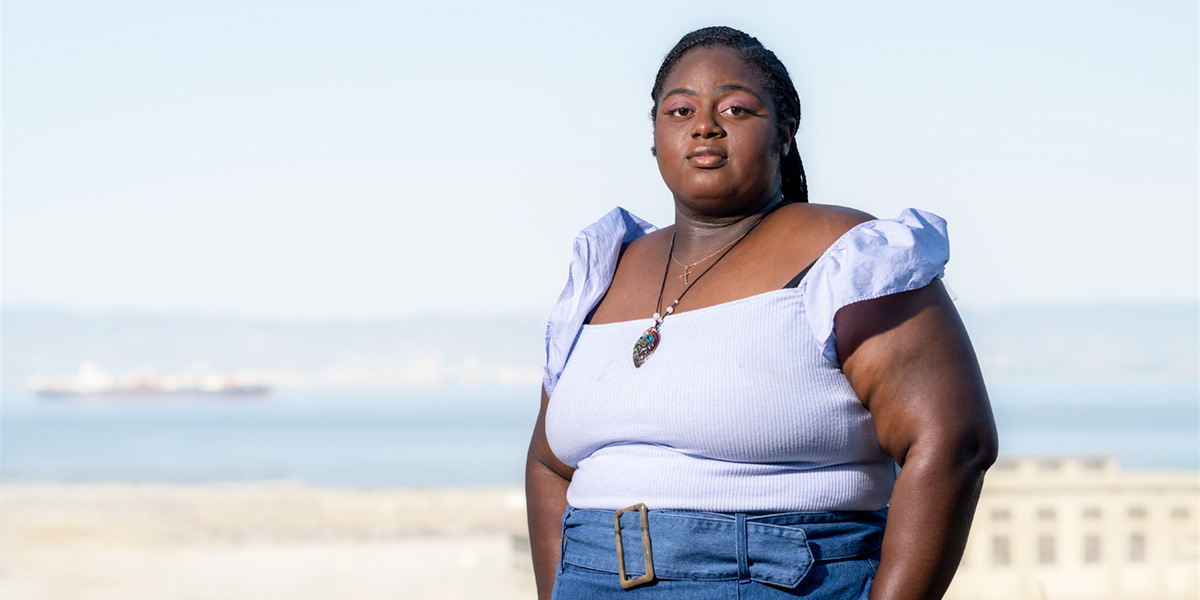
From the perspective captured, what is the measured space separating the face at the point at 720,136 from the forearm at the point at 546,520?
0.56 m

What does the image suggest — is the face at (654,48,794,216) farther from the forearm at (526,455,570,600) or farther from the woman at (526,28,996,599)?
the forearm at (526,455,570,600)

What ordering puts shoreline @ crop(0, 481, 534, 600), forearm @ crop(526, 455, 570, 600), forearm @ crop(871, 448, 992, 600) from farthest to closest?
shoreline @ crop(0, 481, 534, 600) < forearm @ crop(526, 455, 570, 600) < forearm @ crop(871, 448, 992, 600)

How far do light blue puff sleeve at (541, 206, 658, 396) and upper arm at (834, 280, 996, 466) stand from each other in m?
0.54

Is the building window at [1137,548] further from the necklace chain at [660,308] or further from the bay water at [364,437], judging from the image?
the bay water at [364,437]

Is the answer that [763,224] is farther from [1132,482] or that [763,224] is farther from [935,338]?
[1132,482]

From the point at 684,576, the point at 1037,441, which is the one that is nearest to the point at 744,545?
the point at 684,576

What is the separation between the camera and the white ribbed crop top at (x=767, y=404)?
1.70 metres

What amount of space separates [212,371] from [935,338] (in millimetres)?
140370

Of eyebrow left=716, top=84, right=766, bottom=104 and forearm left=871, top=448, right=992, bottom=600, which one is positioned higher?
eyebrow left=716, top=84, right=766, bottom=104

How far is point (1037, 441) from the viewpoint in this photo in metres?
48.7

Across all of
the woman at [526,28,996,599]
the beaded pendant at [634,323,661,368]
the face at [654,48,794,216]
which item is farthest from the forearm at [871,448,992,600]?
the face at [654,48,794,216]

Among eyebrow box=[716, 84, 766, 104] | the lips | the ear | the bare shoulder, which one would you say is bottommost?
the bare shoulder

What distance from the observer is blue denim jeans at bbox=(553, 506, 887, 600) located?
5.57 ft

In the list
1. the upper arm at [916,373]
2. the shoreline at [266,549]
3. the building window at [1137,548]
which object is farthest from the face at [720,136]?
the shoreline at [266,549]
